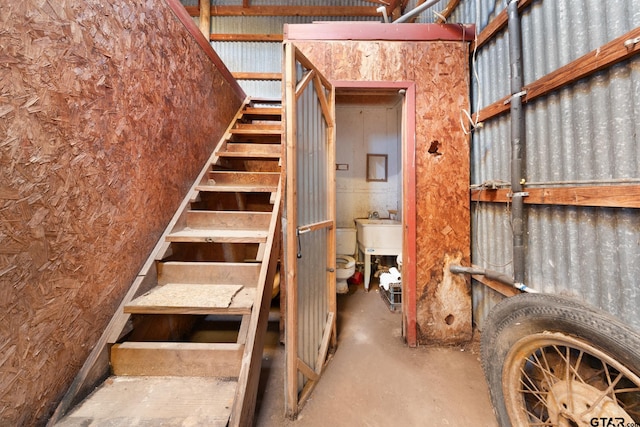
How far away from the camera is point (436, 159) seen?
6.68 feet

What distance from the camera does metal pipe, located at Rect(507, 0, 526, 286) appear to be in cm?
148

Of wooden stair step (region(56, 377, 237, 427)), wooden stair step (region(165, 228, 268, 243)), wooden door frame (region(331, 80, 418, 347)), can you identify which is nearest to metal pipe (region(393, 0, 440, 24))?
wooden door frame (region(331, 80, 418, 347))

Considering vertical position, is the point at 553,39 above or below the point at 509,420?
above

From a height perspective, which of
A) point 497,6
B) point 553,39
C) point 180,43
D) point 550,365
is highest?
point 497,6

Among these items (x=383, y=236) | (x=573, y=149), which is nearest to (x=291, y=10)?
(x=383, y=236)

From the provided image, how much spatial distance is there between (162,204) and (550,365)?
8.91 ft

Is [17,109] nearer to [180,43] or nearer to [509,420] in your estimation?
[180,43]

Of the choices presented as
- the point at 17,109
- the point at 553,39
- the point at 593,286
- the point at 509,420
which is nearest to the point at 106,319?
the point at 17,109

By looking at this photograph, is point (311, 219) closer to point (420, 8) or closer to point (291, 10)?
point (420, 8)

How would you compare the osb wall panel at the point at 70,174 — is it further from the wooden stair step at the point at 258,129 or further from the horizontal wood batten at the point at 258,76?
the horizontal wood batten at the point at 258,76

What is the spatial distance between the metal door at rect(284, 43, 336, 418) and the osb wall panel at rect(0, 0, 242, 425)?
102cm

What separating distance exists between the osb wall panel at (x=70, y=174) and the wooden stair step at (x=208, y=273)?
0.18m

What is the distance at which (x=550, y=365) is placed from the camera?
4.10 feet

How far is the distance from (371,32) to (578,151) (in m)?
1.83
